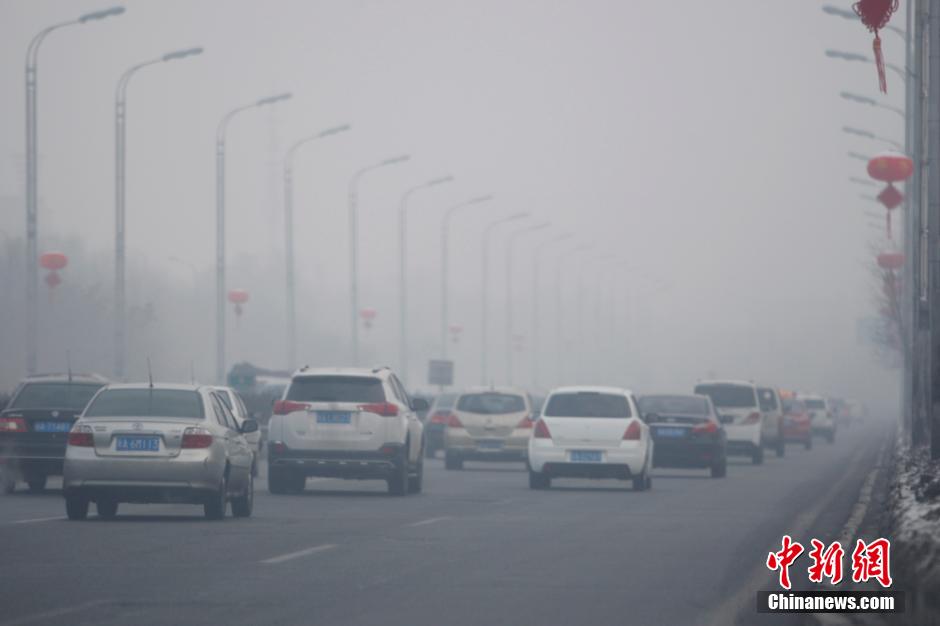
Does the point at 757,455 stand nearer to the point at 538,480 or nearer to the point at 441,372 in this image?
the point at 538,480

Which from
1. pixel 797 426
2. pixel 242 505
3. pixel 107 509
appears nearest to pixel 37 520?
pixel 107 509

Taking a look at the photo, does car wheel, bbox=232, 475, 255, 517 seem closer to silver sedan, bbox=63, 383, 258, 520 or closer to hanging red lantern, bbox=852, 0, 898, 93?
silver sedan, bbox=63, 383, 258, 520

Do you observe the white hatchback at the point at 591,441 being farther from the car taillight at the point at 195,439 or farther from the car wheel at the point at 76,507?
the car wheel at the point at 76,507

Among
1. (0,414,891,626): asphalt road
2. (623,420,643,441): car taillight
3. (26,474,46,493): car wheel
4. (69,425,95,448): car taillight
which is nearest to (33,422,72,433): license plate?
(0,414,891,626): asphalt road

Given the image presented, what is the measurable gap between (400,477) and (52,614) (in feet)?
52.2

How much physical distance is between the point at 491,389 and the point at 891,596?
99.4 feet

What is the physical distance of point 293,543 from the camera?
59.9 feet

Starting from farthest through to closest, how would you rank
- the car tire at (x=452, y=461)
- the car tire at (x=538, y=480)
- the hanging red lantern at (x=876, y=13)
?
the car tire at (x=452, y=461) < the car tire at (x=538, y=480) < the hanging red lantern at (x=876, y=13)

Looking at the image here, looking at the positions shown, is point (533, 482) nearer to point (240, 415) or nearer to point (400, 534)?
point (240, 415)

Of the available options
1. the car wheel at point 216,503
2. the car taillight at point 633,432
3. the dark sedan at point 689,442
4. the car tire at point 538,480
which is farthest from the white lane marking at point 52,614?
the dark sedan at point 689,442

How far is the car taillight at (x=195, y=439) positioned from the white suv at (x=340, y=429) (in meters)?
6.59

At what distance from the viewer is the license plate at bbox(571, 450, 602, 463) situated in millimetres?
30719

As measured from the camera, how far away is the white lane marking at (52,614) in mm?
11820

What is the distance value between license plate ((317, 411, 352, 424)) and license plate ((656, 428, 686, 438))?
441 inches
